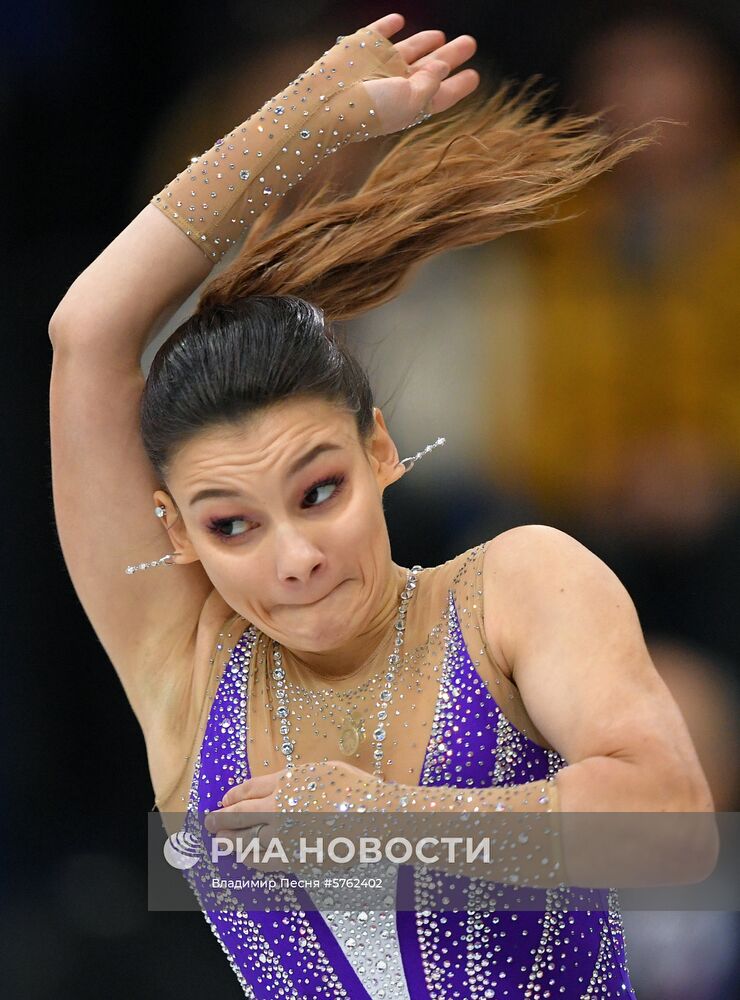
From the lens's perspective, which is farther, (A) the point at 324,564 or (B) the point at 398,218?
(B) the point at 398,218

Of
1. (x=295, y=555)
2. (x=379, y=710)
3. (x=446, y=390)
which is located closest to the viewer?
(x=295, y=555)

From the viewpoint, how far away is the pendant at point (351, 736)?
1.38 metres

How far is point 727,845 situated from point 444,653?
3.40 feet

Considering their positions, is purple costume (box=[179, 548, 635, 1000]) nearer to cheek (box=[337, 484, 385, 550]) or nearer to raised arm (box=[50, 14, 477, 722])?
cheek (box=[337, 484, 385, 550])

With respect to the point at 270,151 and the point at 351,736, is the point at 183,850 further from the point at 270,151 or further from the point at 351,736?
the point at 270,151

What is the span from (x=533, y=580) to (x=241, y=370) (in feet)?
1.11

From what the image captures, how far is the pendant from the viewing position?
1378 mm

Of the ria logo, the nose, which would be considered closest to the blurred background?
the ria logo

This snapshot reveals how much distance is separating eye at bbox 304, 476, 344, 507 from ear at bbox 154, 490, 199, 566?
0.53ft

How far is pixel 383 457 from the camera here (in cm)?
139

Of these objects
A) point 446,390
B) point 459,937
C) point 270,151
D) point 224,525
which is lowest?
point 459,937

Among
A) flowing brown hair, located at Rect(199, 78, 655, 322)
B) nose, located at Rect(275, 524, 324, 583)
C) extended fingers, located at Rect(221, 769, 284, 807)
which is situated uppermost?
flowing brown hair, located at Rect(199, 78, 655, 322)

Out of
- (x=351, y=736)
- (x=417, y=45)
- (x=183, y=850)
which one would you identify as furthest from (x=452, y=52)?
(x=183, y=850)

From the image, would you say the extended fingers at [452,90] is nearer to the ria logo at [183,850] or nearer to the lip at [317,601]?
the lip at [317,601]
